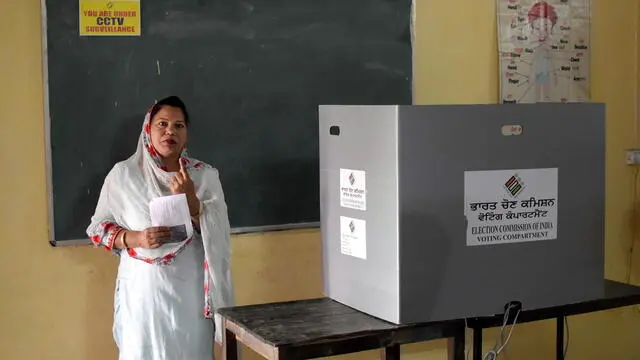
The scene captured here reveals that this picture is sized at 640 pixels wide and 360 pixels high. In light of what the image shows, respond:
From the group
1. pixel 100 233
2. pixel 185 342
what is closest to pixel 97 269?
pixel 100 233

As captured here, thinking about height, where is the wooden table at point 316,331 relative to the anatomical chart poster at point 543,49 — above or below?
below

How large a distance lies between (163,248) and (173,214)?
0.13 metres

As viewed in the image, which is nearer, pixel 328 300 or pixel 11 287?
pixel 328 300

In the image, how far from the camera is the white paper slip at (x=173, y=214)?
249 centimetres

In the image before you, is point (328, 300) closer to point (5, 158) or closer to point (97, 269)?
point (97, 269)

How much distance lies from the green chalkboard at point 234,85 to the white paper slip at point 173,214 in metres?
0.36

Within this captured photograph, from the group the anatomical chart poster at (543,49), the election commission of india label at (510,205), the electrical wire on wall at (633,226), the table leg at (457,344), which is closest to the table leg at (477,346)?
the table leg at (457,344)

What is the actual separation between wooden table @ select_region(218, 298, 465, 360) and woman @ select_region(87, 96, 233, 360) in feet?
1.69

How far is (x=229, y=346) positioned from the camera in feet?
6.64

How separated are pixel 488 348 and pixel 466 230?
1805mm

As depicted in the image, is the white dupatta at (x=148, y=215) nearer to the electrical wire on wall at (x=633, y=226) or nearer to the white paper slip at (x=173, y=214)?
the white paper slip at (x=173, y=214)

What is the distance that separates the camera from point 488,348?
3.53m

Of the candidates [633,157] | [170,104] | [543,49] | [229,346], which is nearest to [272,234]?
[170,104]

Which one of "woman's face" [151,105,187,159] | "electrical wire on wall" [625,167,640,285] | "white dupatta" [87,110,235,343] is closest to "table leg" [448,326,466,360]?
"white dupatta" [87,110,235,343]
